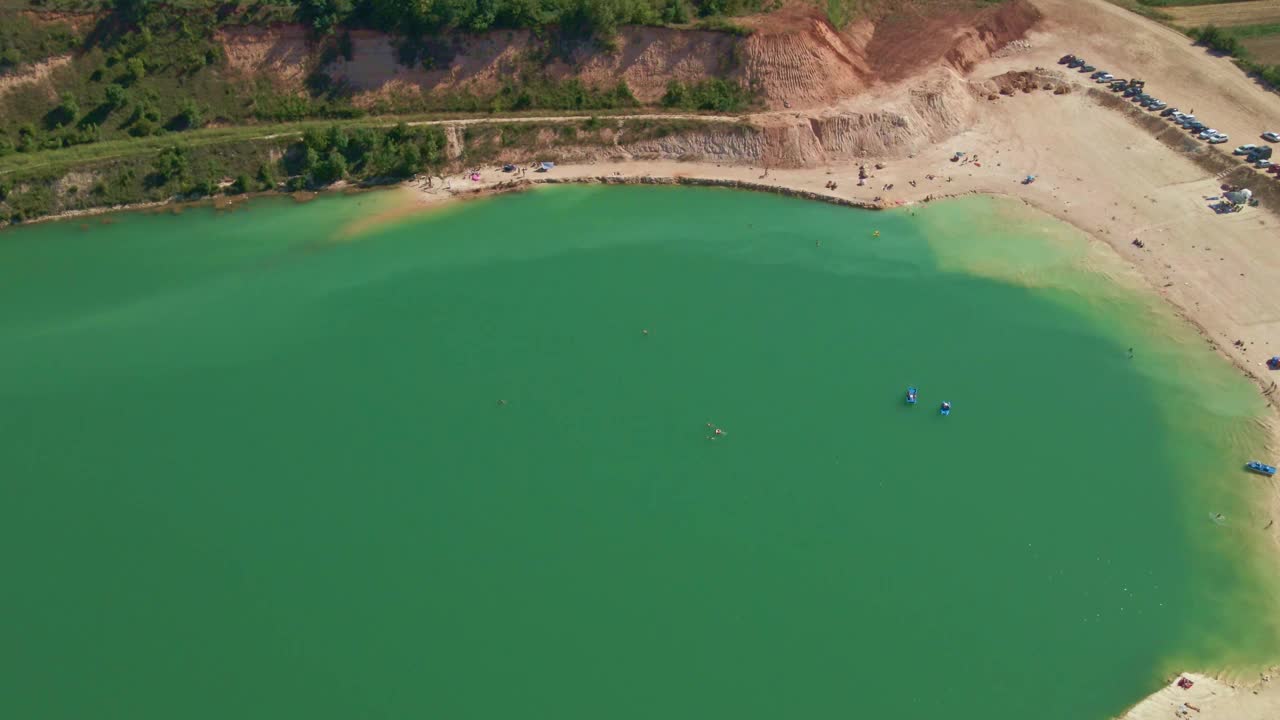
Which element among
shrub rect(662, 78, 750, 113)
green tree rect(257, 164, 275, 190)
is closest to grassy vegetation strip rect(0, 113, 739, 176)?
shrub rect(662, 78, 750, 113)

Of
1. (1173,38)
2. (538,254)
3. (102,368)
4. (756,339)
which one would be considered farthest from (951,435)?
(1173,38)

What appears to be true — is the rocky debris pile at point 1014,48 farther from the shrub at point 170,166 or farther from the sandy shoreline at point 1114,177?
the shrub at point 170,166

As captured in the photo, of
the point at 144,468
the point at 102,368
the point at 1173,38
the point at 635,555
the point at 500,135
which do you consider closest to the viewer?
the point at 635,555

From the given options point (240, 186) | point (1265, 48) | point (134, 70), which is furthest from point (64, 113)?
point (1265, 48)

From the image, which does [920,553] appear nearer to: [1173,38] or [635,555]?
[635,555]

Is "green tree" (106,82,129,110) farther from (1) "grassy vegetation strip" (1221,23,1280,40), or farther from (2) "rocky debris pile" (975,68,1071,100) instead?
(1) "grassy vegetation strip" (1221,23,1280,40)

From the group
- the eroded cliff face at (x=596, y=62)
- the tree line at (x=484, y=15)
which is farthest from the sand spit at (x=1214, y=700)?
the tree line at (x=484, y=15)

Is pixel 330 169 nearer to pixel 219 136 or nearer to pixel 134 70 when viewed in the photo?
pixel 219 136
